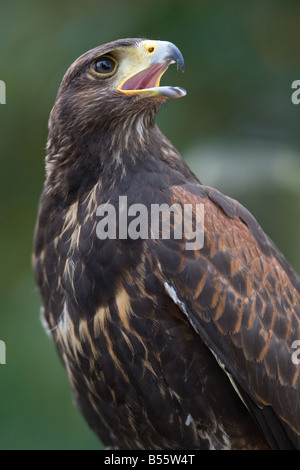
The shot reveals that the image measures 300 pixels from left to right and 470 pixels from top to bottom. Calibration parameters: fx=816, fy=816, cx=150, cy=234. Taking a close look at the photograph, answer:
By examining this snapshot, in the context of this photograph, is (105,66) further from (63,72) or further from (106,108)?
(63,72)

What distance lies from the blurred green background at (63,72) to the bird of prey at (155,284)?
270 cm

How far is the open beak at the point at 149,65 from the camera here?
3514 mm

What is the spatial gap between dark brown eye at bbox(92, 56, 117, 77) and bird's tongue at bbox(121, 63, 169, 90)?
0.09m

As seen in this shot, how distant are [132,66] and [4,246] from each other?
137 inches

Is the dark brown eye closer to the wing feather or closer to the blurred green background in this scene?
the wing feather

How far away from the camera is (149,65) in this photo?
11.6ft

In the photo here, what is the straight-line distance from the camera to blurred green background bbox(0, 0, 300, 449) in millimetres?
6465

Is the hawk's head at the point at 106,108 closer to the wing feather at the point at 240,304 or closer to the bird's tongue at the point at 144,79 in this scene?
the bird's tongue at the point at 144,79

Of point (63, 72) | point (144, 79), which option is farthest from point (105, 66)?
point (63, 72)

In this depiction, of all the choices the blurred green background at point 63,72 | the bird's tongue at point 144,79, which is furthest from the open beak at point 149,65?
the blurred green background at point 63,72

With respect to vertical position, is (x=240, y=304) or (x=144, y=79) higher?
(x=144, y=79)

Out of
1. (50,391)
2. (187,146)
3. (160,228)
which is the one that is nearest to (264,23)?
(187,146)

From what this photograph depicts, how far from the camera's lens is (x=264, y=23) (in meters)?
6.92

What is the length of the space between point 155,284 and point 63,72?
3.58 meters
